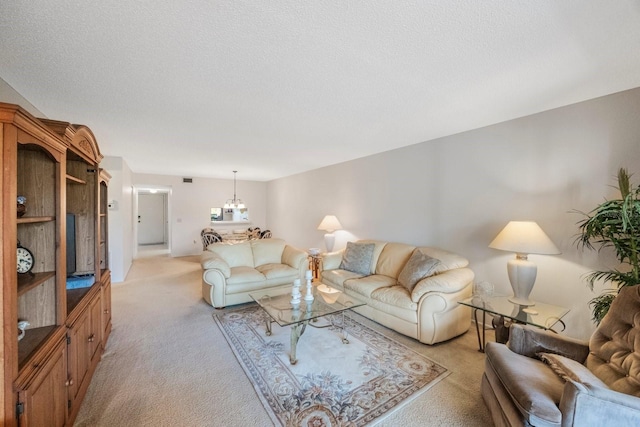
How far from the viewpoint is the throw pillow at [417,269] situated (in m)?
2.95

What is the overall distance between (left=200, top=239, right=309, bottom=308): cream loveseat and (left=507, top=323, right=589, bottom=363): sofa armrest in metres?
2.96

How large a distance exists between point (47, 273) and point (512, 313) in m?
3.48

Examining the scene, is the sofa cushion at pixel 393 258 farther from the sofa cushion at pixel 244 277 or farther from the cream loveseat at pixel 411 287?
the sofa cushion at pixel 244 277

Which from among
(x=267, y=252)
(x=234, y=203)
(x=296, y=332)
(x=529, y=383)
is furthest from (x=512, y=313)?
(x=234, y=203)

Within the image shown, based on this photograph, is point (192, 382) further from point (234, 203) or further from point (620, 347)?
point (234, 203)

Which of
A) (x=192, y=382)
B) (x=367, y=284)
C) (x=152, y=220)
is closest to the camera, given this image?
(x=192, y=382)

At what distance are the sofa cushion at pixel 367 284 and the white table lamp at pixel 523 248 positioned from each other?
1357mm

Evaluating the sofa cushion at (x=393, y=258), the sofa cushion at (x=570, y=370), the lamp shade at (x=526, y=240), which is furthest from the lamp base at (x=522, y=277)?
the sofa cushion at (x=393, y=258)

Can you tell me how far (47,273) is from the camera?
144 cm

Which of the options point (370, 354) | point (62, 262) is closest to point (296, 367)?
point (370, 354)

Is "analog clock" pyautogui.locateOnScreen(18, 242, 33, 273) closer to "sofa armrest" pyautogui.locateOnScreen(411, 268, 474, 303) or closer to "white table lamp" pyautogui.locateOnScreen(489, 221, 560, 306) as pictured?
"sofa armrest" pyautogui.locateOnScreen(411, 268, 474, 303)

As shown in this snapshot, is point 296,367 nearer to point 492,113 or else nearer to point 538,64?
point 538,64

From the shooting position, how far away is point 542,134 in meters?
2.61

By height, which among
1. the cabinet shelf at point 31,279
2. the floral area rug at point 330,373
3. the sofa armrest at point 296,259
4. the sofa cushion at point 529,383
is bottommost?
the floral area rug at point 330,373
